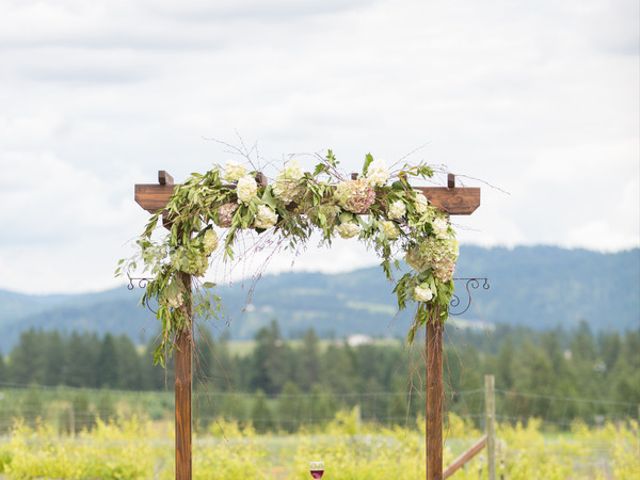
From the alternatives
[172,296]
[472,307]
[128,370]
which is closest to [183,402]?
[172,296]

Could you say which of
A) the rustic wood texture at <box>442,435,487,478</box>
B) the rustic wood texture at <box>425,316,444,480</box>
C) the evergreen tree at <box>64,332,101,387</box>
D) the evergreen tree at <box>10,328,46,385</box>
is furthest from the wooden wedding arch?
the evergreen tree at <box>10,328,46,385</box>

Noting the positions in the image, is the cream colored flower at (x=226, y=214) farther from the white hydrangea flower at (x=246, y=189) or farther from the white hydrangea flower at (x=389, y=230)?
the white hydrangea flower at (x=389, y=230)

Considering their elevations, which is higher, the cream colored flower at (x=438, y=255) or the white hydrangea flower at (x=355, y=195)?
the white hydrangea flower at (x=355, y=195)

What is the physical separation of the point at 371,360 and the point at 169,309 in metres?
59.6

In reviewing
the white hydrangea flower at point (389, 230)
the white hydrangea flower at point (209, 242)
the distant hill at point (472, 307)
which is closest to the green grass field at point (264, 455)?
the white hydrangea flower at point (389, 230)

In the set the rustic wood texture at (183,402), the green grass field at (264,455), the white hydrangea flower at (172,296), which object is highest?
the white hydrangea flower at (172,296)

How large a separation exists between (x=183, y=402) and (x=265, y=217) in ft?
3.98

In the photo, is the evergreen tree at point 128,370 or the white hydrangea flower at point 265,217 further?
the evergreen tree at point 128,370

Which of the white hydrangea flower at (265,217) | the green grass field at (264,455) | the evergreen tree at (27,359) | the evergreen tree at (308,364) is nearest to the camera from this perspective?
the white hydrangea flower at (265,217)

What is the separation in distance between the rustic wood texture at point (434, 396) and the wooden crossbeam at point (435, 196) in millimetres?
643

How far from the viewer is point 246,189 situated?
22.5 feet

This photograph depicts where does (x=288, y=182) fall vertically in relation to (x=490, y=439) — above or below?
above

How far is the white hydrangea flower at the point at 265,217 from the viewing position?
268 inches

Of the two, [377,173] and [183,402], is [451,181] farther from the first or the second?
[183,402]
